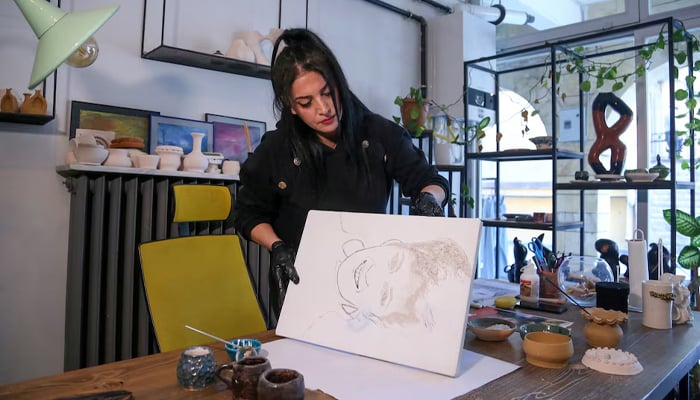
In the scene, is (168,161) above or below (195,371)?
above

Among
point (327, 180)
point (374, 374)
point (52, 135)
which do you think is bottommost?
point (374, 374)

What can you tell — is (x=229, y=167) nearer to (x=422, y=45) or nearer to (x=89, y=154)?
(x=89, y=154)

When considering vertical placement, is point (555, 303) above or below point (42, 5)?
below

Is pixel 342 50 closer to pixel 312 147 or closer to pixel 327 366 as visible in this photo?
pixel 312 147

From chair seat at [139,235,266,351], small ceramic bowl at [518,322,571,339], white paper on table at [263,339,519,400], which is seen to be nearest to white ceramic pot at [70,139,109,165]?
chair seat at [139,235,266,351]

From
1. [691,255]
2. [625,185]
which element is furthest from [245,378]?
[625,185]

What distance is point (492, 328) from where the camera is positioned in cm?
108

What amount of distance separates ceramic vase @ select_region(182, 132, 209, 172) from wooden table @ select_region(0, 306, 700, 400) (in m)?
1.30

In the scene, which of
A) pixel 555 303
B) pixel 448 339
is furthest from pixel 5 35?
pixel 555 303

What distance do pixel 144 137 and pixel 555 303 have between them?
1923mm

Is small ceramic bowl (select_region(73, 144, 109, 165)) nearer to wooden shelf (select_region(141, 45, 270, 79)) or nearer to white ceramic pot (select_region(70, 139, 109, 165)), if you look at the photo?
white ceramic pot (select_region(70, 139, 109, 165))

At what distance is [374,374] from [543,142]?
2420mm

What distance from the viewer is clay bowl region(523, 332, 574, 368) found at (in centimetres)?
91

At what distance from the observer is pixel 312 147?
55.5 inches
